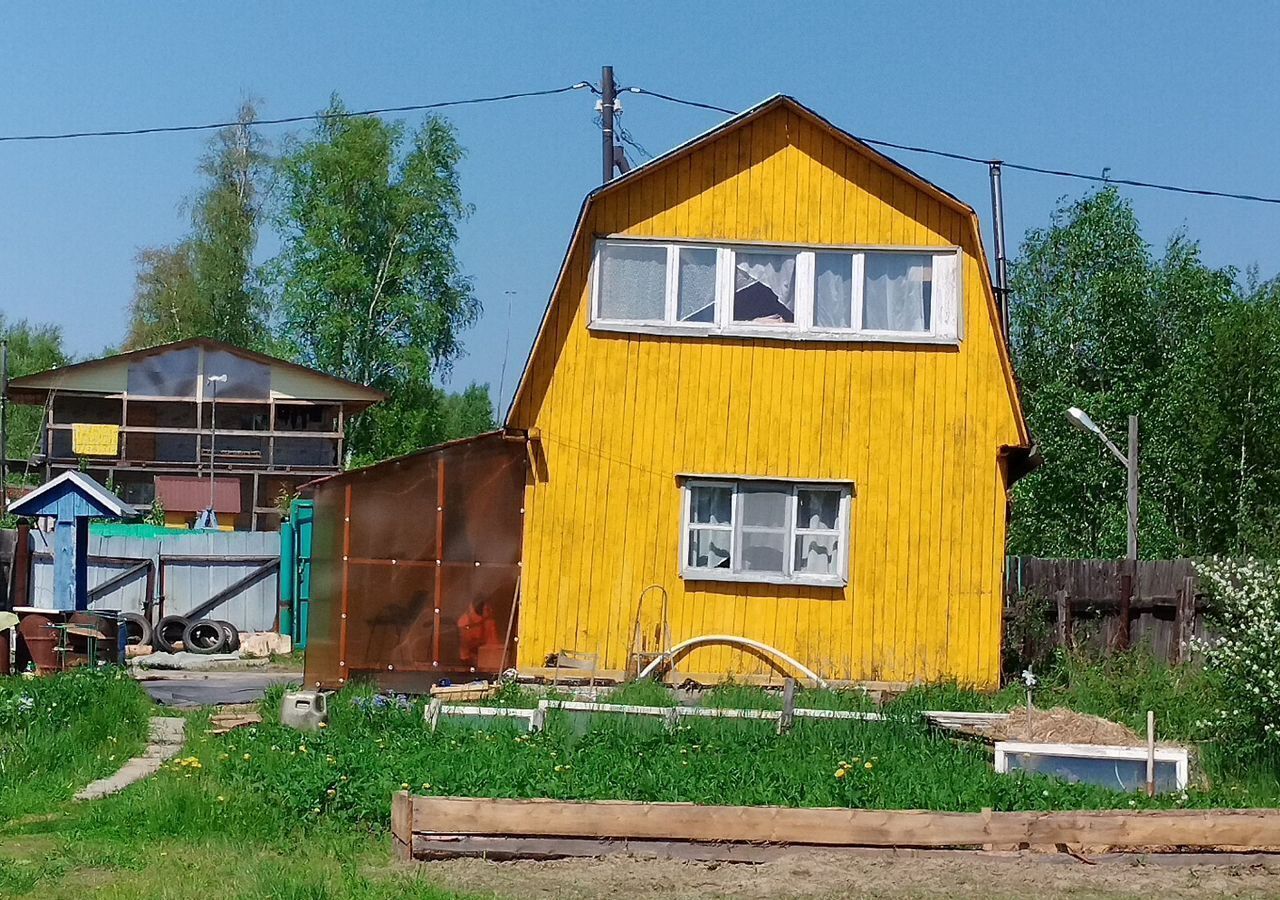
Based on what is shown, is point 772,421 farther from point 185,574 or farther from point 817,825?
point 185,574

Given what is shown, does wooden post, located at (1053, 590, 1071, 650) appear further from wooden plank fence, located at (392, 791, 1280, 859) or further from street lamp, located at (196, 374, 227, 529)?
street lamp, located at (196, 374, 227, 529)

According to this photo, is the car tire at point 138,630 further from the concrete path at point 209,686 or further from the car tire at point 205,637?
the concrete path at point 209,686

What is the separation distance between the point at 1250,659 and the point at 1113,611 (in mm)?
8290

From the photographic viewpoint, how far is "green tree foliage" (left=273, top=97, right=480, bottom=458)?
163 ft

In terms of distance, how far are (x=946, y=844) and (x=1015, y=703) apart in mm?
6722

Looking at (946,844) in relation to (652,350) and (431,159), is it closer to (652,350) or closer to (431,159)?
(652,350)

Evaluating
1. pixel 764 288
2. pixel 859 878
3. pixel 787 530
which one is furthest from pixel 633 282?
pixel 859 878

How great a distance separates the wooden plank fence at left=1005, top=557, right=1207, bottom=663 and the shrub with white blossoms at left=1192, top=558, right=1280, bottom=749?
676cm

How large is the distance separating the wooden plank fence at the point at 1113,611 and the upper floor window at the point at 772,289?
4.75 m

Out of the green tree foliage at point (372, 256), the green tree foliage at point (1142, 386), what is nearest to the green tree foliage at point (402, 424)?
the green tree foliage at point (372, 256)

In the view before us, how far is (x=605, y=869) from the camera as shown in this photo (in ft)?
29.9

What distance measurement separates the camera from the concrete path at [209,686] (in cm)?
1863

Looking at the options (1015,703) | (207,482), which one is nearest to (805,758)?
(1015,703)

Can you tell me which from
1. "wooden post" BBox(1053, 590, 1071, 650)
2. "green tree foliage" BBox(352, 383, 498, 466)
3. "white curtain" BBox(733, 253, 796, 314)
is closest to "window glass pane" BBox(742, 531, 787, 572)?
"white curtain" BBox(733, 253, 796, 314)
